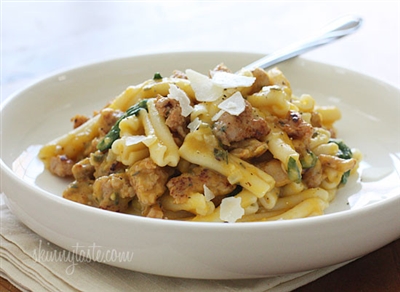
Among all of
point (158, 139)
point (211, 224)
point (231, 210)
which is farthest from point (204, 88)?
point (211, 224)

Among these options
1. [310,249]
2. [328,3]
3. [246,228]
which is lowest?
[328,3]

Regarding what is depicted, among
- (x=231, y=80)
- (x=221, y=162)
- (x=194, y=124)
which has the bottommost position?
(x=221, y=162)

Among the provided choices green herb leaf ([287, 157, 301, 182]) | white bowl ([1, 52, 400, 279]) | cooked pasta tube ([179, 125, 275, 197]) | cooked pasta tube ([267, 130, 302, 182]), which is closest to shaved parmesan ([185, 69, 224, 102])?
cooked pasta tube ([179, 125, 275, 197])

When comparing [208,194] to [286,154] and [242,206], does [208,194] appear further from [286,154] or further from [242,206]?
[286,154]

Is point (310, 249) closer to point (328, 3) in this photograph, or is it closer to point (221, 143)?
point (221, 143)

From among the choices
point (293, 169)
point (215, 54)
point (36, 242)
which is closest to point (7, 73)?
point (215, 54)

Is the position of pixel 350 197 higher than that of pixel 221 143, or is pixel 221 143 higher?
pixel 221 143

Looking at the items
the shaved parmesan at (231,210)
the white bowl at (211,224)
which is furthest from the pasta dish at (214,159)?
the white bowl at (211,224)
